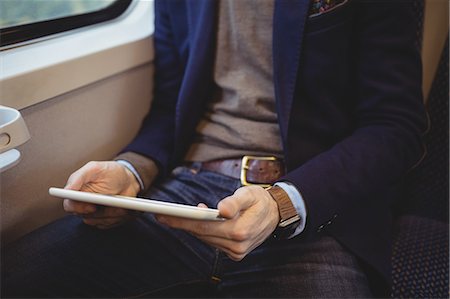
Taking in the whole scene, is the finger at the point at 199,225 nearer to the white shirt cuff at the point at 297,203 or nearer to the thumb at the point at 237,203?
the thumb at the point at 237,203

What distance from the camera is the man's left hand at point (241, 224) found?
538 millimetres

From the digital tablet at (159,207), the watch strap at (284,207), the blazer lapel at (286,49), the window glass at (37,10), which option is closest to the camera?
the digital tablet at (159,207)

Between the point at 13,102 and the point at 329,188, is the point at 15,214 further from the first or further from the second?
the point at 329,188

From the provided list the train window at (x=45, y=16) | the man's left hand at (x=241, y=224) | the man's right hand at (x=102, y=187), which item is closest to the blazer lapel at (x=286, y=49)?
the man's left hand at (x=241, y=224)

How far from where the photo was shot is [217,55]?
0.84 meters

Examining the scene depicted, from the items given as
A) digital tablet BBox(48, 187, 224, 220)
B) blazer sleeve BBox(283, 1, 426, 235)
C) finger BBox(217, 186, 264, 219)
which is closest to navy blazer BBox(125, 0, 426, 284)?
blazer sleeve BBox(283, 1, 426, 235)

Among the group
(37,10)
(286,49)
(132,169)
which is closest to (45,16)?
→ (37,10)

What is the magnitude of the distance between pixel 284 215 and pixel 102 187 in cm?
33

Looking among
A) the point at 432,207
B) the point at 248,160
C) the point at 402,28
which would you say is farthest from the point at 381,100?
the point at 432,207

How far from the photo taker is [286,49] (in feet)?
2.42

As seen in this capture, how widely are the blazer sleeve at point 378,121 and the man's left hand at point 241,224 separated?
0.34 ft

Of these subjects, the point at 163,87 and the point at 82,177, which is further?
the point at 163,87

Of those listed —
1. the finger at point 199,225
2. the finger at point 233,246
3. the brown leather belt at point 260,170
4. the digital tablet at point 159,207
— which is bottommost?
the brown leather belt at point 260,170

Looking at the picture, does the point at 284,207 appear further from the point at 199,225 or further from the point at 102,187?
the point at 102,187
